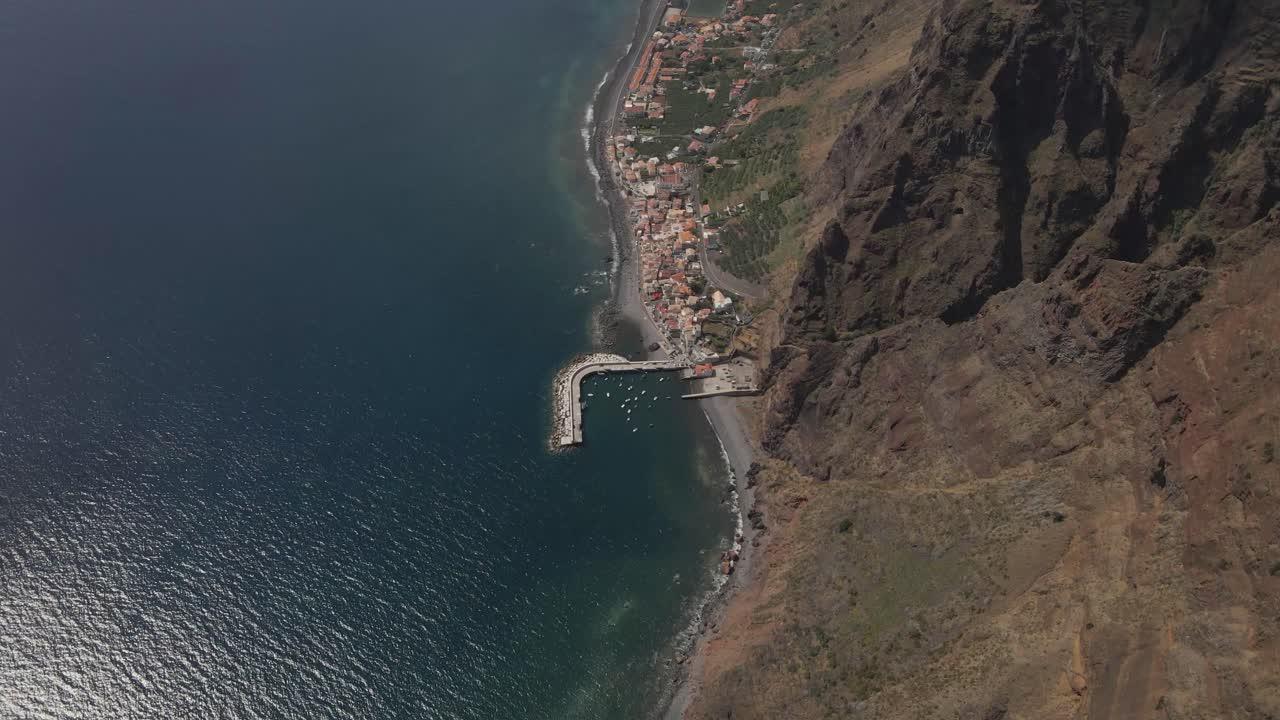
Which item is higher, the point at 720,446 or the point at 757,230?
the point at 757,230

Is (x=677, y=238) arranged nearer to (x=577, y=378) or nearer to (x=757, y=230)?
(x=757, y=230)

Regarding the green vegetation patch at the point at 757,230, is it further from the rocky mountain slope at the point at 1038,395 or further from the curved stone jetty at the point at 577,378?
the rocky mountain slope at the point at 1038,395

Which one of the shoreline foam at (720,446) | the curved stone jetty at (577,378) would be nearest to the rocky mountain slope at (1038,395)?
the shoreline foam at (720,446)

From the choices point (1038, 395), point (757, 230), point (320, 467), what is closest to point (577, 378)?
point (320, 467)

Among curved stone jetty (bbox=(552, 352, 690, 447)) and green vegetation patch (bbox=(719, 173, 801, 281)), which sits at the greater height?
green vegetation patch (bbox=(719, 173, 801, 281))

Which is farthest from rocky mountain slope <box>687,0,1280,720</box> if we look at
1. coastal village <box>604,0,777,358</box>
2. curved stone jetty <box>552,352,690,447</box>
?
curved stone jetty <box>552,352,690,447</box>

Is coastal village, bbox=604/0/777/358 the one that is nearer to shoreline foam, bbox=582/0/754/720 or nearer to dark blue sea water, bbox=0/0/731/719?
shoreline foam, bbox=582/0/754/720
